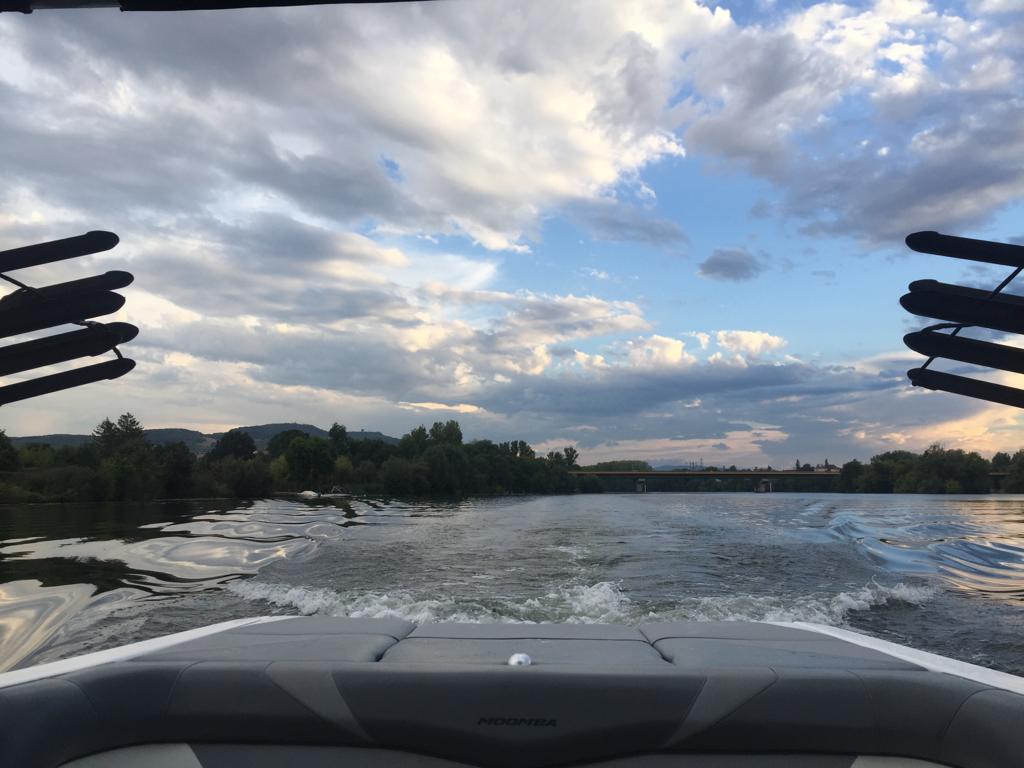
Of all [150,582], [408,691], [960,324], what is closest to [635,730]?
[408,691]

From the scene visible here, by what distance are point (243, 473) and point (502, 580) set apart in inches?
1631

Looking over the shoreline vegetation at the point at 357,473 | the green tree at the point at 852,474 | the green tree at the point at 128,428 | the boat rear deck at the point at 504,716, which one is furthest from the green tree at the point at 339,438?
the boat rear deck at the point at 504,716

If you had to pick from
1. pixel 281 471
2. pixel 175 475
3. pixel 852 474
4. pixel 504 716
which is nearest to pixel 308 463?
pixel 281 471

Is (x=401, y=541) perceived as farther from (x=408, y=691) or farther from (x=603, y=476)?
(x=603, y=476)

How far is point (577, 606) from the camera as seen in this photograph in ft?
27.3

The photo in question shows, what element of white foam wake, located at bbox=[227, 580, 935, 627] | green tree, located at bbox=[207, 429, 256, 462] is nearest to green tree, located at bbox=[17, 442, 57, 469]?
green tree, located at bbox=[207, 429, 256, 462]

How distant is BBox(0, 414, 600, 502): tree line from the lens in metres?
42.0

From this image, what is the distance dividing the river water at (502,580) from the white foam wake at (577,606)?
0.11ft

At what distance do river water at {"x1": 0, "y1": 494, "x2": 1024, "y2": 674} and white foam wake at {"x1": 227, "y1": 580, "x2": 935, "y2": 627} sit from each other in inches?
1.3

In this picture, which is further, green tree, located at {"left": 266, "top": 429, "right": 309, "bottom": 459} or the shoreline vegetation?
green tree, located at {"left": 266, "top": 429, "right": 309, "bottom": 459}

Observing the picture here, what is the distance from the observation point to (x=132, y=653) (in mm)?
2637

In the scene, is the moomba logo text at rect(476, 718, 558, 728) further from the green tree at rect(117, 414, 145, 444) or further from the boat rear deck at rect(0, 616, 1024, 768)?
the green tree at rect(117, 414, 145, 444)

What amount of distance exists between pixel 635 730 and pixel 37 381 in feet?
9.50

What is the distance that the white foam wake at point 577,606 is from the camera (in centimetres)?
782
